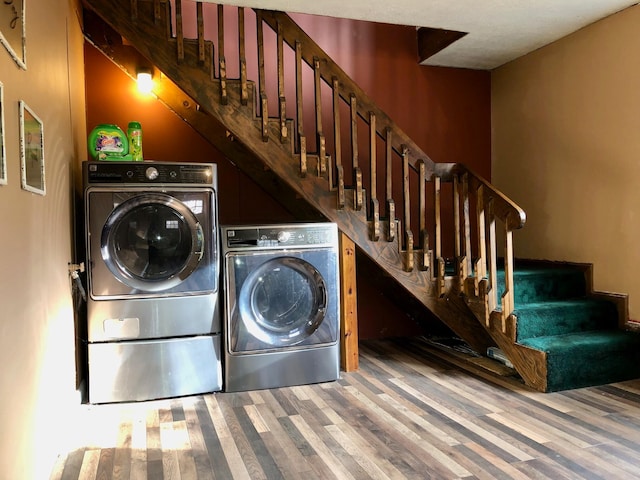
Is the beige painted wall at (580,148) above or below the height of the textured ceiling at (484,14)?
below

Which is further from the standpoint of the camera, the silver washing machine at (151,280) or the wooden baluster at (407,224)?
the wooden baluster at (407,224)

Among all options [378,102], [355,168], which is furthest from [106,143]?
[378,102]

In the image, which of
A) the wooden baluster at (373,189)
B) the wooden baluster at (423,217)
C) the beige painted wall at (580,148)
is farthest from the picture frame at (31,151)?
the beige painted wall at (580,148)

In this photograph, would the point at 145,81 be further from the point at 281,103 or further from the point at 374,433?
the point at 374,433

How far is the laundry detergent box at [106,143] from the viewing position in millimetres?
3059

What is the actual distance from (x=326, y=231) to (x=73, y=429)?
1813mm

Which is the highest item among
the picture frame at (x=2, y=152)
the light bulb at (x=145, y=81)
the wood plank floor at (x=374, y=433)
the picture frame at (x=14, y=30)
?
the light bulb at (x=145, y=81)

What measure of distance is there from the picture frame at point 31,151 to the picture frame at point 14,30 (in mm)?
163

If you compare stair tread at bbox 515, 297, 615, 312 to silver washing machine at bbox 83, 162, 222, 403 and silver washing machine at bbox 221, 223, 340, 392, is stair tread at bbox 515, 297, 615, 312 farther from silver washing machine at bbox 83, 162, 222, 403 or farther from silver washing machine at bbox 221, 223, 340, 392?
silver washing machine at bbox 83, 162, 222, 403

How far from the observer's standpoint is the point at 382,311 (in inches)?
177

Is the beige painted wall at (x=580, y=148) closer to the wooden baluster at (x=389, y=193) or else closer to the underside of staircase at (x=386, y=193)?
the underside of staircase at (x=386, y=193)

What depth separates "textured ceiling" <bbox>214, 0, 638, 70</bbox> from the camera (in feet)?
10.6

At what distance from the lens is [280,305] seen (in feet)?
10.6

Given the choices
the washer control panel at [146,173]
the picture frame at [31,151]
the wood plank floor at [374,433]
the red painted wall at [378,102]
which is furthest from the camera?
the red painted wall at [378,102]
